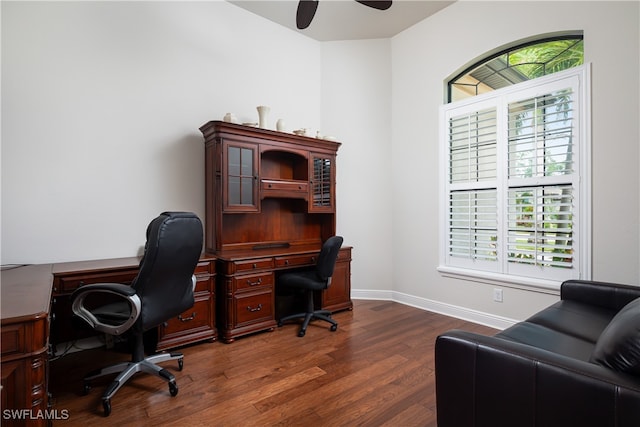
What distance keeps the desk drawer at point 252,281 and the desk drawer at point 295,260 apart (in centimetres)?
15

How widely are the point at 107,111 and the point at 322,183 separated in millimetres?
2178

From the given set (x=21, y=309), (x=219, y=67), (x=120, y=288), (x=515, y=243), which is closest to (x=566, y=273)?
(x=515, y=243)

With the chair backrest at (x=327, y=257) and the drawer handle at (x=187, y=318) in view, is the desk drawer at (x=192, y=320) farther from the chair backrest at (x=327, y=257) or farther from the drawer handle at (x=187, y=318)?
the chair backrest at (x=327, y=257)

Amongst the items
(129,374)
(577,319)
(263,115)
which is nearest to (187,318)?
(129,374)

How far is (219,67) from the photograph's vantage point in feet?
11.2

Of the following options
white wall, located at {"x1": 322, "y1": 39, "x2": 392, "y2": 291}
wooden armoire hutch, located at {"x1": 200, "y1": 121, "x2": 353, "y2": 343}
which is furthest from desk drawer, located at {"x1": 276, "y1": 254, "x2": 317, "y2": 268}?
white wall, located at {"x1": 322, "y1": 39, "x2": 392, "y2": 291}

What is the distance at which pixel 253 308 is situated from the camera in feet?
9.68

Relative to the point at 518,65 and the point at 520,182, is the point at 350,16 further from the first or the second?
the point at 520,182

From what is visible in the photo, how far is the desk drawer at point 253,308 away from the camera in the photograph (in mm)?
2865

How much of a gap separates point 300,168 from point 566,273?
9.00 feet

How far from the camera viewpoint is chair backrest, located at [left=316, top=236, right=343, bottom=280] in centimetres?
299

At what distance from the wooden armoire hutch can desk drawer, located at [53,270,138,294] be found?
75 centimetres

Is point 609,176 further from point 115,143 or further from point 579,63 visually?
point 115,143

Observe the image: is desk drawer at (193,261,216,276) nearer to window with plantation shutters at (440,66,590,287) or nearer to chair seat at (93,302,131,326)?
chair seat at (93,302,131,326)
